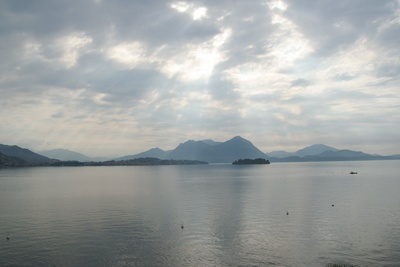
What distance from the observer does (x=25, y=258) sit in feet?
145

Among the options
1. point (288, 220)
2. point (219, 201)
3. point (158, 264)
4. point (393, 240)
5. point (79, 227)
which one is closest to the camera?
point (158, 264)

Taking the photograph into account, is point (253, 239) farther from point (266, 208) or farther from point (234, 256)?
point (266, 208)

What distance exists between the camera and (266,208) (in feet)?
278

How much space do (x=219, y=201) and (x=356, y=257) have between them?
5631 centimetres

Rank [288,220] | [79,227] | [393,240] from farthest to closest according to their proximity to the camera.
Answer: [288,220] < [79,227] < [393,240]

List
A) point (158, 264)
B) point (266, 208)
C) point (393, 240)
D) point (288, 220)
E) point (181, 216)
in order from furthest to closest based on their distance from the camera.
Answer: point (266, 208)
point (181, 216)
point (288, 220)
point (393, 240)
point (158, 264)

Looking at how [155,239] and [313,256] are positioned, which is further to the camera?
[155,239]

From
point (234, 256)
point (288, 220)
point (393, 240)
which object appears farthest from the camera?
point (288, 220)

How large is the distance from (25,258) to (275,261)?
3555 centimetres

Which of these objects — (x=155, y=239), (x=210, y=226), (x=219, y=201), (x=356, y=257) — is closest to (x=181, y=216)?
(x=210, y=226)

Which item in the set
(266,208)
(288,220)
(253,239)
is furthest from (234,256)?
(266,208)

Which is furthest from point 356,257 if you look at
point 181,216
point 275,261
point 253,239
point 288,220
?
point 181,216

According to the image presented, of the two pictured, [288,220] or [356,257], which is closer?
[356,257]

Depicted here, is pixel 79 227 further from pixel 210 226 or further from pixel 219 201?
pixel 219 201
